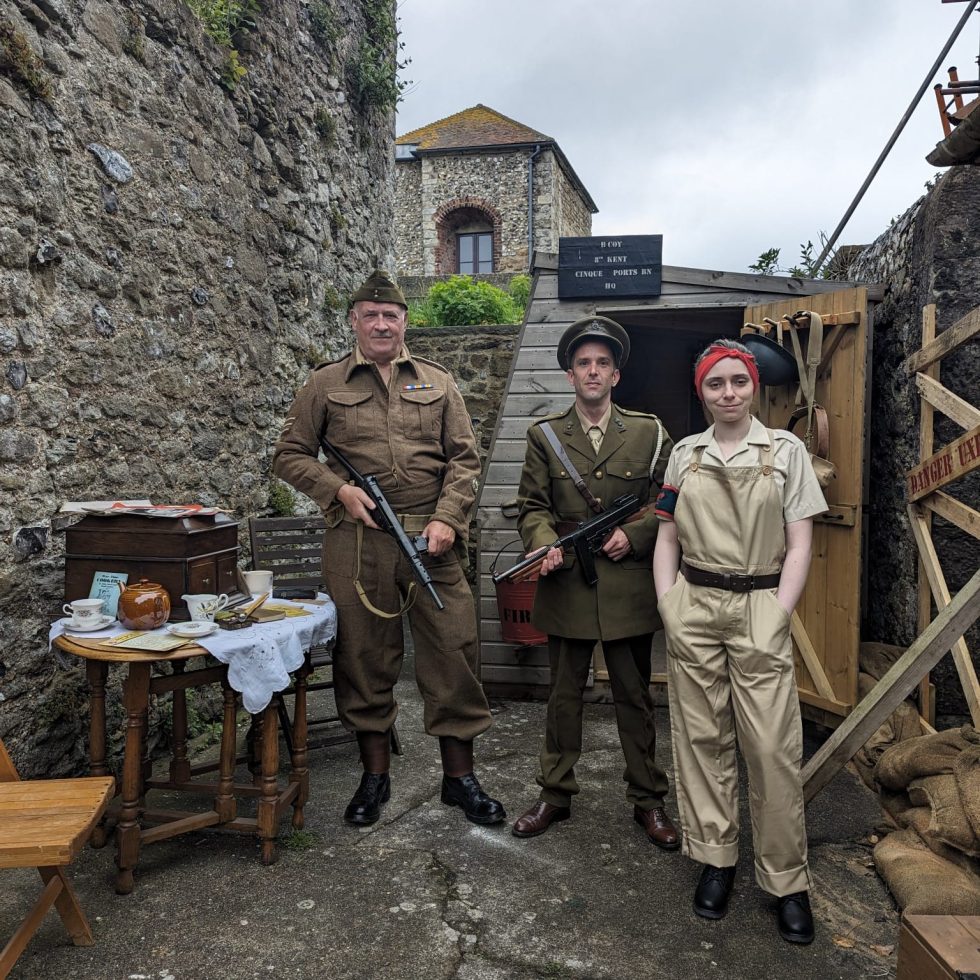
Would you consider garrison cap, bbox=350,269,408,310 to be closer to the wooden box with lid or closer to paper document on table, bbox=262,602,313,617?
the wooden box with lid

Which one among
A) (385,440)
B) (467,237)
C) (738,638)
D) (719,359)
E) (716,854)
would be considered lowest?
(716,854)

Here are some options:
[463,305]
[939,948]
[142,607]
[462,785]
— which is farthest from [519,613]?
[463,305]

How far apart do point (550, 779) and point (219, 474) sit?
288 cm

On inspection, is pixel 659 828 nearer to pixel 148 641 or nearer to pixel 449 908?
pixel 449 908

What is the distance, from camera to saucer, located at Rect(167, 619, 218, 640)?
3055 millimetres

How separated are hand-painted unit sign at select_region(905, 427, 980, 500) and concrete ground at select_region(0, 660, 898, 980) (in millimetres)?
1558

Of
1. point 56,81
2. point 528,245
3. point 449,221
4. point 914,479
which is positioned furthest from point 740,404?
point 449,221

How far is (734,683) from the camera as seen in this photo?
2.91 m

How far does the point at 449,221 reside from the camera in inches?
938

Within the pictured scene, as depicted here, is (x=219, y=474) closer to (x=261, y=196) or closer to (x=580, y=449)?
(x=261, y=196)

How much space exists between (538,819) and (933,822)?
61.6 inches

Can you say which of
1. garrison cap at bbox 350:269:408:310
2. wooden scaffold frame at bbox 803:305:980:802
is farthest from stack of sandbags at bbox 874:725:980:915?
garrison cap at bbox 350:269:408:310

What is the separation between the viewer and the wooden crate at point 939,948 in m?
1.82

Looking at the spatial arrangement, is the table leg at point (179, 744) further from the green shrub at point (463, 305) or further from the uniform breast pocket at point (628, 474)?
the green shrub at point (463, 305)
